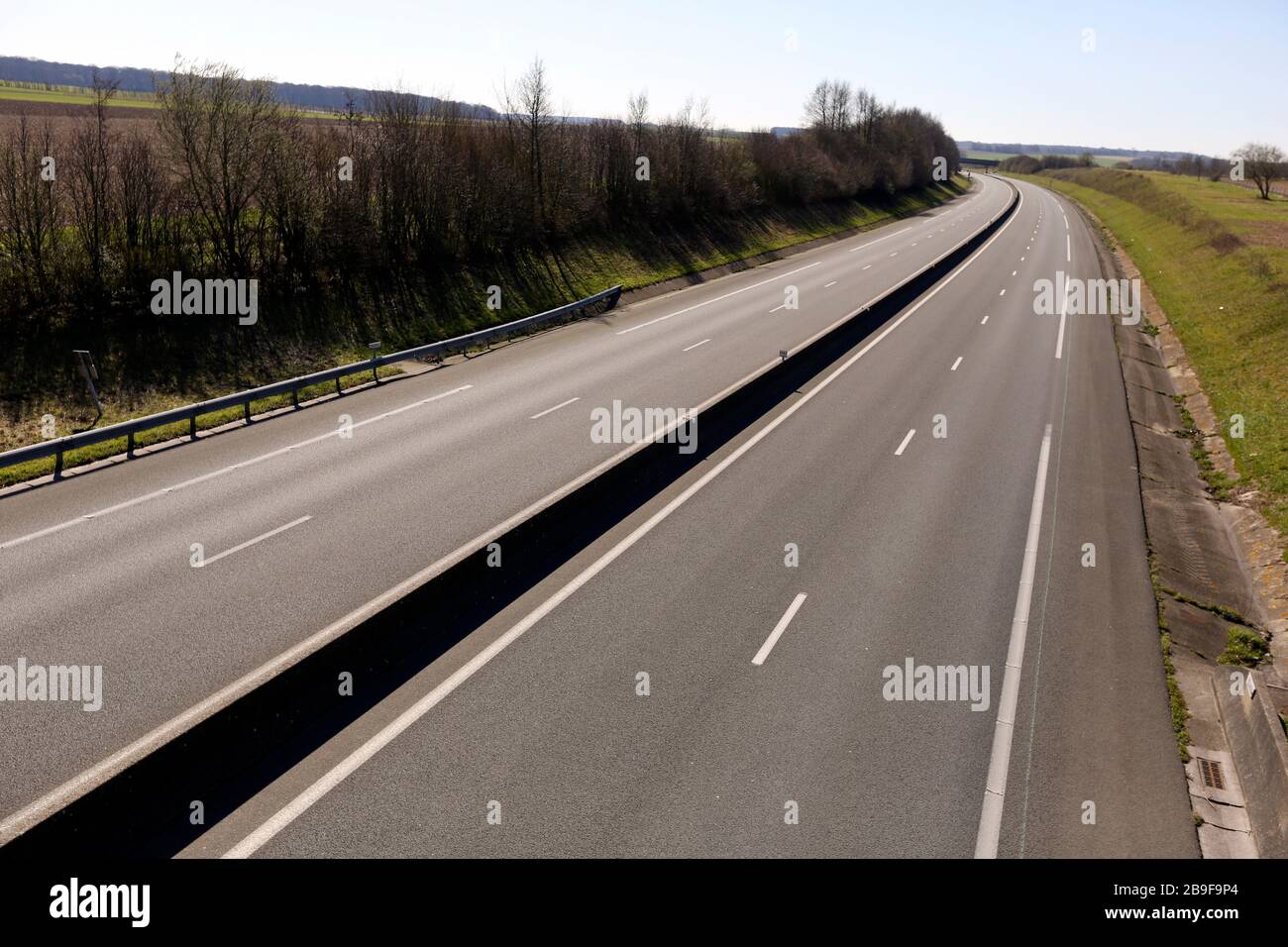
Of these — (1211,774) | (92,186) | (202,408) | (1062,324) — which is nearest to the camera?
(1211,774)

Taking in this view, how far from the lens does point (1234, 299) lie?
3269cm

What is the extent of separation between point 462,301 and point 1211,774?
1193 inches


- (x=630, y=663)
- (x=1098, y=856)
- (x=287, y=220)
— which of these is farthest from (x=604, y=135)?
(x=1098, y=856)

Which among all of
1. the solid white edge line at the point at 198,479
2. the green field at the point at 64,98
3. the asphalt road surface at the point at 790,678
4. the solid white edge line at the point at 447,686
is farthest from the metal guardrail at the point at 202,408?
the green field at the point at 64,98

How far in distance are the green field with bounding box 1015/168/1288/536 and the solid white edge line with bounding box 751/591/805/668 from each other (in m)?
9.45

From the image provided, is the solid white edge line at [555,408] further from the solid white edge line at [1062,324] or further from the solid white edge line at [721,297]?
the solid white edge line at [1062,324]

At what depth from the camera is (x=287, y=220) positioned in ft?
101

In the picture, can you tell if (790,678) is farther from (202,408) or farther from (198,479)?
(202,408)

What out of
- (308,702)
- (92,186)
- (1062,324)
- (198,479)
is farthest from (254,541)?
(1062,324)

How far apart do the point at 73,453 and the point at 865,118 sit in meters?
99.6

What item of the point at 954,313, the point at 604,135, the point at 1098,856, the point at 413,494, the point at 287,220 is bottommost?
the point at 1098,856

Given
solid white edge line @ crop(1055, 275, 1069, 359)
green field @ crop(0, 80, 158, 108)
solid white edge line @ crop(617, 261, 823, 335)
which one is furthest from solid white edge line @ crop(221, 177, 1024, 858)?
green field @ crop(0, 80, 158, 108)

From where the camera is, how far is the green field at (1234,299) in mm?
18669
